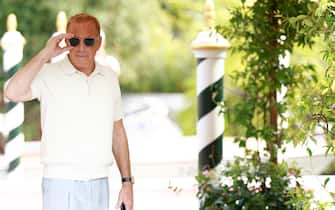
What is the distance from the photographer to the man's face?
275 centimetres

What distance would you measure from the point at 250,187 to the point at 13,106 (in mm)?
1846

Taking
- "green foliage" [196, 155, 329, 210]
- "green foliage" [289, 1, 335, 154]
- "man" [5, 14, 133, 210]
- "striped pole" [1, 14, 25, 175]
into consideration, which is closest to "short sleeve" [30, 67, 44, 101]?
"man" [5, 14, 133, 210]

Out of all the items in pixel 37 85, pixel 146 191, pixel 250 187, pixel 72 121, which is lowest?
pixel 146 191

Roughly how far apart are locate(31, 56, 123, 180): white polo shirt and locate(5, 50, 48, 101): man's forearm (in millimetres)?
41

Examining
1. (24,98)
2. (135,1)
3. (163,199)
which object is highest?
(135,1)

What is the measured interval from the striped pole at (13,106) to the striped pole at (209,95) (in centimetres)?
128

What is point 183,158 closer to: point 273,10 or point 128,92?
point 273,10

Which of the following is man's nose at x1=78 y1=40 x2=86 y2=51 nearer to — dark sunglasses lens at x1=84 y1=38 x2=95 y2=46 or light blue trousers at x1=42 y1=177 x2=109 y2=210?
dark sunglasses lens at x1=84 y1=38 x2=95 y2=46

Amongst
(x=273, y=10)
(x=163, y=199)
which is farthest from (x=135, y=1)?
(x=273, y=10)

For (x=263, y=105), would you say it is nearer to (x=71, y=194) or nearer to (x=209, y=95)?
(x=209, y=95)

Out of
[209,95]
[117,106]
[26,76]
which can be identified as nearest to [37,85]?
[26,76]

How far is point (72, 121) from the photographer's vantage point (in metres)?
2.73

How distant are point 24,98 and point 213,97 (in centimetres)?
155

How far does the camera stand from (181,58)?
37.7 feet
